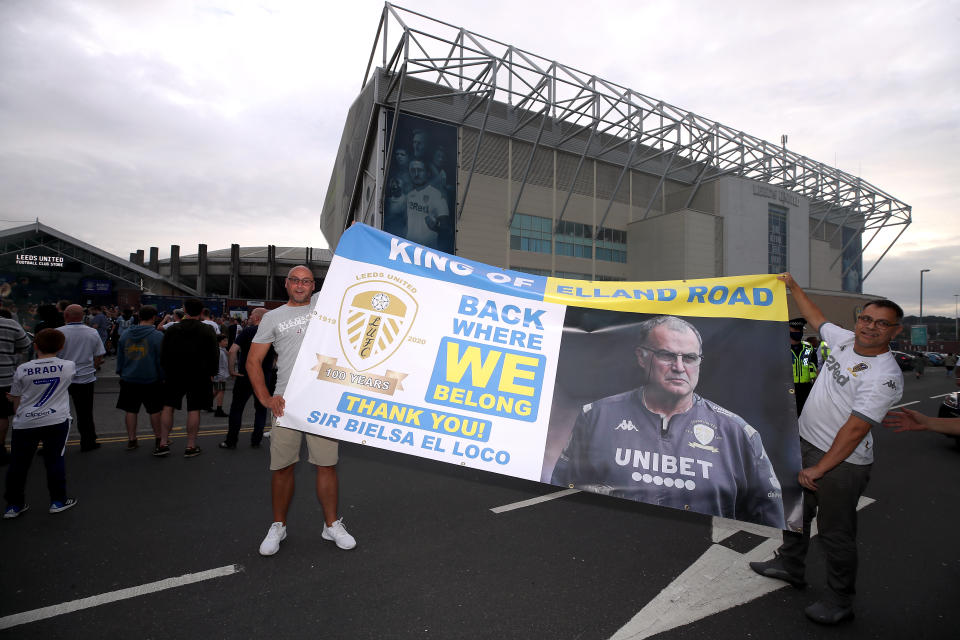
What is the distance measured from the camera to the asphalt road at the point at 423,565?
267 centimetres

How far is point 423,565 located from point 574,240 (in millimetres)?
28339

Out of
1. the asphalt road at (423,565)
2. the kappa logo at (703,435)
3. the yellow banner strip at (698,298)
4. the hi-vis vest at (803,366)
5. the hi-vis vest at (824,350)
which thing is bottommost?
the asphalt road at (423,565)

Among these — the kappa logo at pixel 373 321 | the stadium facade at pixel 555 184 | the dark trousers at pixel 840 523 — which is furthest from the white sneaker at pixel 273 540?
the stadium facade at pixel 555 184

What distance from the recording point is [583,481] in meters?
3.11

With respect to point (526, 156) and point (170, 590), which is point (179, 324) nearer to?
point (170, 590)

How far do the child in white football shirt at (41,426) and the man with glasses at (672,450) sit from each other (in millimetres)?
4515

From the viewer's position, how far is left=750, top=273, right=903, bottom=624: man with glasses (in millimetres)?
2711

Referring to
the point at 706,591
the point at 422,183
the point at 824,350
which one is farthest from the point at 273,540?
the point at 422,183

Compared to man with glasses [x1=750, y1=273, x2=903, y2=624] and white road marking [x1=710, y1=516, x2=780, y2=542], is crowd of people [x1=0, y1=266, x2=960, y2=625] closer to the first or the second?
man with glasses [x1=750, y1=273, x2=903, y2=624]

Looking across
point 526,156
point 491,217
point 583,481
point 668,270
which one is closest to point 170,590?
point 583,481

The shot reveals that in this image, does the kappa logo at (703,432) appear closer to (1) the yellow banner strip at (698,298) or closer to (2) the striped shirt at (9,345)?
(1) the yellow banner strip at (698,298)

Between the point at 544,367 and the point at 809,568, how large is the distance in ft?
8.54

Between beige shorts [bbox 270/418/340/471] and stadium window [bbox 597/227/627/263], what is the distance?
29.6 metres

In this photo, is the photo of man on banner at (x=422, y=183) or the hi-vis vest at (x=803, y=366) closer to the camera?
the hi-vis vest at (x=803, y=366)
